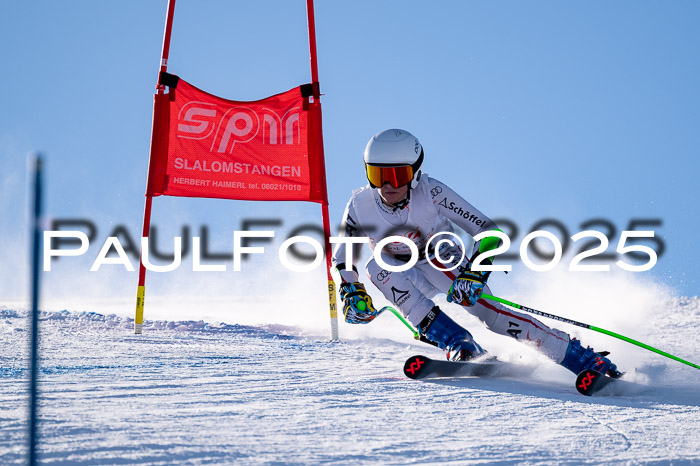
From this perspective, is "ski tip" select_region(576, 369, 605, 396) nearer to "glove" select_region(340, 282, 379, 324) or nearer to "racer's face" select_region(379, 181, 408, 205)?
"glove" select_region(340, 282, 379, 324)

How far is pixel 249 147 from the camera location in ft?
27.2

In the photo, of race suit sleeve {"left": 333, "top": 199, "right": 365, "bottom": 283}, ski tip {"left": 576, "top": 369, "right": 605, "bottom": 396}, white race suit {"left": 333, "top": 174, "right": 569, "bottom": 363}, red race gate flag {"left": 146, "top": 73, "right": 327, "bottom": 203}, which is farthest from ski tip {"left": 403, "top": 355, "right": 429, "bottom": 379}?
red race gate flag {"left": 146, "top": 73, "right": 327, "bottom": 203}

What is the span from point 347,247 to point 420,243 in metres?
0.53

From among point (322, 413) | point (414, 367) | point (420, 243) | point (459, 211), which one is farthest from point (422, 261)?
point (322, 413)

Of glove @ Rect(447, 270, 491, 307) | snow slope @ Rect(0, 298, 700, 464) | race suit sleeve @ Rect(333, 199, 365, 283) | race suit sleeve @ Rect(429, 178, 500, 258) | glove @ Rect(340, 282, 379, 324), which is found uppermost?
race suit sleeve @ Rect(429, 178, 500, 258)

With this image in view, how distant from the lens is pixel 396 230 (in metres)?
4.87

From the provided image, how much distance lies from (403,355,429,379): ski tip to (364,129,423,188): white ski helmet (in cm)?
114

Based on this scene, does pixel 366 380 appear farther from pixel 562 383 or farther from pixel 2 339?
pixel 2 339

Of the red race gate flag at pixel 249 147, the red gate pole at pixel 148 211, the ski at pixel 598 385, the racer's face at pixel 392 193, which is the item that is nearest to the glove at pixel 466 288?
the racer's face at pixel 392 193

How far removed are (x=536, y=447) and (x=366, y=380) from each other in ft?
5.56

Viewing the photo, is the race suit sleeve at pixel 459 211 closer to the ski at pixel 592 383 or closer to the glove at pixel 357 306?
the glove at pixel 357 306

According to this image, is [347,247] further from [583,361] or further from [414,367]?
[583,361]

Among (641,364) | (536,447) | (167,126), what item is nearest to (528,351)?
(641,364)

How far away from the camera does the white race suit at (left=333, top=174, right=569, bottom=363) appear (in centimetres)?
467
